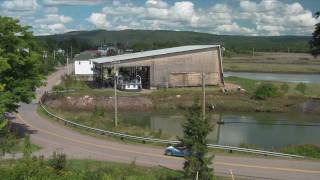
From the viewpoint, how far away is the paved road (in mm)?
34125

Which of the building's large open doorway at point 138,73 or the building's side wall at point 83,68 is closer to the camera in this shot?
the building's large open doorway at point 138,73

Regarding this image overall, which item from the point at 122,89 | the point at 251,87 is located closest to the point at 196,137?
the point at 122,89

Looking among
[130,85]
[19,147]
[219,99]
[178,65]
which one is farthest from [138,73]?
[19,147]

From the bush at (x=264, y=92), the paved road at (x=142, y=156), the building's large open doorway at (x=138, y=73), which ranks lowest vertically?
the paved road at (x=142, y=156)

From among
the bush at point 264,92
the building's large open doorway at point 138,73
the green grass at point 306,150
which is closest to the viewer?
the green grass at point 306,150

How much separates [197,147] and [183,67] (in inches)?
2515

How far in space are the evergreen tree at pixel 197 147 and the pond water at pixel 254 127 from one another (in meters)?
22.8

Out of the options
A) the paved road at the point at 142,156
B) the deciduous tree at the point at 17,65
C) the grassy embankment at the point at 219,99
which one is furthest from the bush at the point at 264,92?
the deciduous tree at the point at 17,65

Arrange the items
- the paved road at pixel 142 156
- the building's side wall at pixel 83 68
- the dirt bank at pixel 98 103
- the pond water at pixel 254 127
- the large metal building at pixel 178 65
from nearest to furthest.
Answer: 1. the paved road at pixel 142 156
2. the pond water at pixel 254 127
3. the dirt bank at pixel 98 103
4. the large metal building at pixel 178 65
5. the building's side wall at pixel 83 68

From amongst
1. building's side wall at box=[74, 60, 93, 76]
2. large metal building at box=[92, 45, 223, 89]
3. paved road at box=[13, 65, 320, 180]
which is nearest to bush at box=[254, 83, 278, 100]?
large metal building at box=[92, 45, 223, 89]

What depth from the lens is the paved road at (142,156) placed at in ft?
112

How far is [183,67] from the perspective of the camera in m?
88.3

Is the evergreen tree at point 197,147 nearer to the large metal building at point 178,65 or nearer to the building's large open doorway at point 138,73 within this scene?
the large metal building at point 178,65

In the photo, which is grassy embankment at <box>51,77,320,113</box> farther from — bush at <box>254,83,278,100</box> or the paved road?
the paved road
